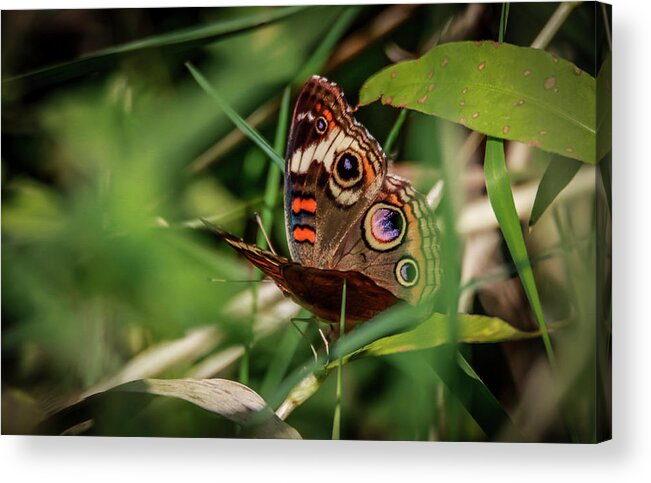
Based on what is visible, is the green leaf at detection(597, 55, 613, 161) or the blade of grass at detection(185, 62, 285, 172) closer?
the green leaf at detection(597, 55, 613, 161)

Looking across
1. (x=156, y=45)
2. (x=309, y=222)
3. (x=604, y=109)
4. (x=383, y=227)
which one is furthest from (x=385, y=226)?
(x=156, y=45)

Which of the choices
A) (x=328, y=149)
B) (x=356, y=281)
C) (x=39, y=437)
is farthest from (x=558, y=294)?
(x=39, y=437)

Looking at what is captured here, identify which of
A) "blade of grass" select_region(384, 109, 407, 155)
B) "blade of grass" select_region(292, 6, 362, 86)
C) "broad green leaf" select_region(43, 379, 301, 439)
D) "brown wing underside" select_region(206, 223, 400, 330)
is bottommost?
"broad green leaf" select_region(43, 379, 301, 439)

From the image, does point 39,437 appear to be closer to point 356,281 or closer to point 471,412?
point 356,281

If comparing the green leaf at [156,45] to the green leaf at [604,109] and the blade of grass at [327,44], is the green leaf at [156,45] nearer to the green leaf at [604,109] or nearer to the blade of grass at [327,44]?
the blade of grass at [327,44]

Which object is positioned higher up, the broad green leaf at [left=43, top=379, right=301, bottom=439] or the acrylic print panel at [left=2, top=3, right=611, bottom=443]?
the acrylic print panel at [left=2, top=3, right=611, bottom=443]

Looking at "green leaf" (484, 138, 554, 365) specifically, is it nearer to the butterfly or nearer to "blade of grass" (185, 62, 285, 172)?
the butterfly

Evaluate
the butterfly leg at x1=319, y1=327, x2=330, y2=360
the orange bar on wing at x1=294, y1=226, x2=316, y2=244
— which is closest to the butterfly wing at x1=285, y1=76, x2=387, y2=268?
the orange bar on wing at x1=294, y1=226, x2=316, y2=244
